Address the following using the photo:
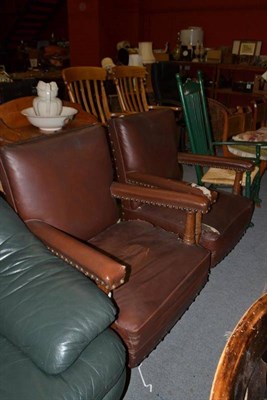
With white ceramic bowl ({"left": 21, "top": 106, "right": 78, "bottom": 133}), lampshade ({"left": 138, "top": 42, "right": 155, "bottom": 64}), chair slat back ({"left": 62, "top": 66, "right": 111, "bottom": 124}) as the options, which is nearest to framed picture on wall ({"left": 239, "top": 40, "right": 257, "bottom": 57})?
lampshade ({"left": 138, "top": 42, "right": 155, "bottom": 64})

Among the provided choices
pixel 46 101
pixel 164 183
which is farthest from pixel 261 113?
pixel 46 101

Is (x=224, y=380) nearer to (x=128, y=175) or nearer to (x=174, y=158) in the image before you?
(x=128, y=175)

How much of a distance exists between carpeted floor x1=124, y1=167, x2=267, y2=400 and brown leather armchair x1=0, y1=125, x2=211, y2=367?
11.8 inches

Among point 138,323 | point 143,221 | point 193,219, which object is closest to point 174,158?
point 143,221

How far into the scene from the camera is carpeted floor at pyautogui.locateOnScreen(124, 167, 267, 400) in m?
1.42

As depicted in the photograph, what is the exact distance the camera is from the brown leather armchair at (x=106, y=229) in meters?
1.18

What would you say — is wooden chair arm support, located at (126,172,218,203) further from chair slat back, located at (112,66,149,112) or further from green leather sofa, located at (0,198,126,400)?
chair slat back, located at (112,66,149,112)

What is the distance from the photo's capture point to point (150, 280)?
1.32 m

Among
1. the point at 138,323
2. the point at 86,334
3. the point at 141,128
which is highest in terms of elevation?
the point at 141,128

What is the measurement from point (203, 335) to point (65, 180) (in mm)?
1002

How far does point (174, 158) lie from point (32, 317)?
142 centimetres

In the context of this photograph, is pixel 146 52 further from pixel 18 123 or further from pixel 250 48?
pixel 18 123

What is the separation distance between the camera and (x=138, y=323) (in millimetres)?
1153

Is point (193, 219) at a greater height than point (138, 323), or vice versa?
point (193, 219)
